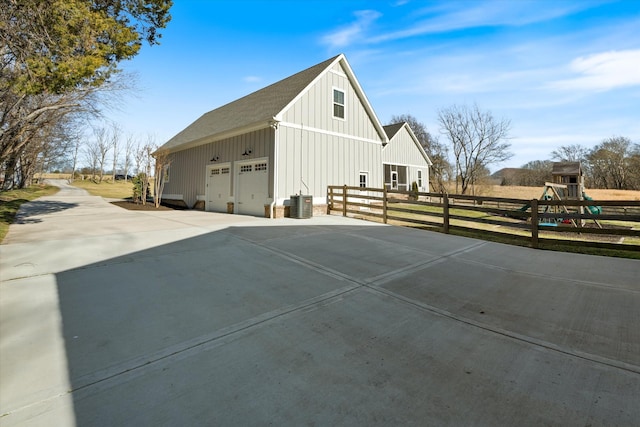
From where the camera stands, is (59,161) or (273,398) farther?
(59,161)

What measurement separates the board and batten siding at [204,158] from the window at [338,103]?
3.97m

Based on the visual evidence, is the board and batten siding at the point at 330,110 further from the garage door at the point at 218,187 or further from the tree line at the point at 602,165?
the tree line at the point at 602,165

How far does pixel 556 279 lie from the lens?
4.53m

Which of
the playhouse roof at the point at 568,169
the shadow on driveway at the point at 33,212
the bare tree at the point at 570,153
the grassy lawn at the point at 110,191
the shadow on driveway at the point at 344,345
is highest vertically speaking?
the bare tree at the point at 570,153

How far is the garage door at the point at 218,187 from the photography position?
14.8 metres

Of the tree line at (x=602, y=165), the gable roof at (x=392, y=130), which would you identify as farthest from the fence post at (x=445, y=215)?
the tree line at (x=602, y=165)

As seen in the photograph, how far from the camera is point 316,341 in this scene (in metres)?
2.71

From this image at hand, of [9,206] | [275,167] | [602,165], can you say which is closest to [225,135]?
[275,167]

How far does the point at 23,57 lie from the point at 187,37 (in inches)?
304

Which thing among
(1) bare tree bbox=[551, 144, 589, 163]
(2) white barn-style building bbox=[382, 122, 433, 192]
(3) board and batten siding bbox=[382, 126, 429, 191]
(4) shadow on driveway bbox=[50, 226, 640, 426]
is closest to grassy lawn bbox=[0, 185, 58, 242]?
(4) shadow on driveway bbox=[50, 226, 640, 426]

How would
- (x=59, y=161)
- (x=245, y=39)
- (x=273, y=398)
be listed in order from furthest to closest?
(x=59, y=161) < (x=245, y=39) < (x=273, y=398)

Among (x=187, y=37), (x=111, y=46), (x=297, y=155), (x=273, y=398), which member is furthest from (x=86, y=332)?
(x=187, y=37)

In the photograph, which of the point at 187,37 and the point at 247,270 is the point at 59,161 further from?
the point at 247,270

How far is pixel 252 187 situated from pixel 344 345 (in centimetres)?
1112
